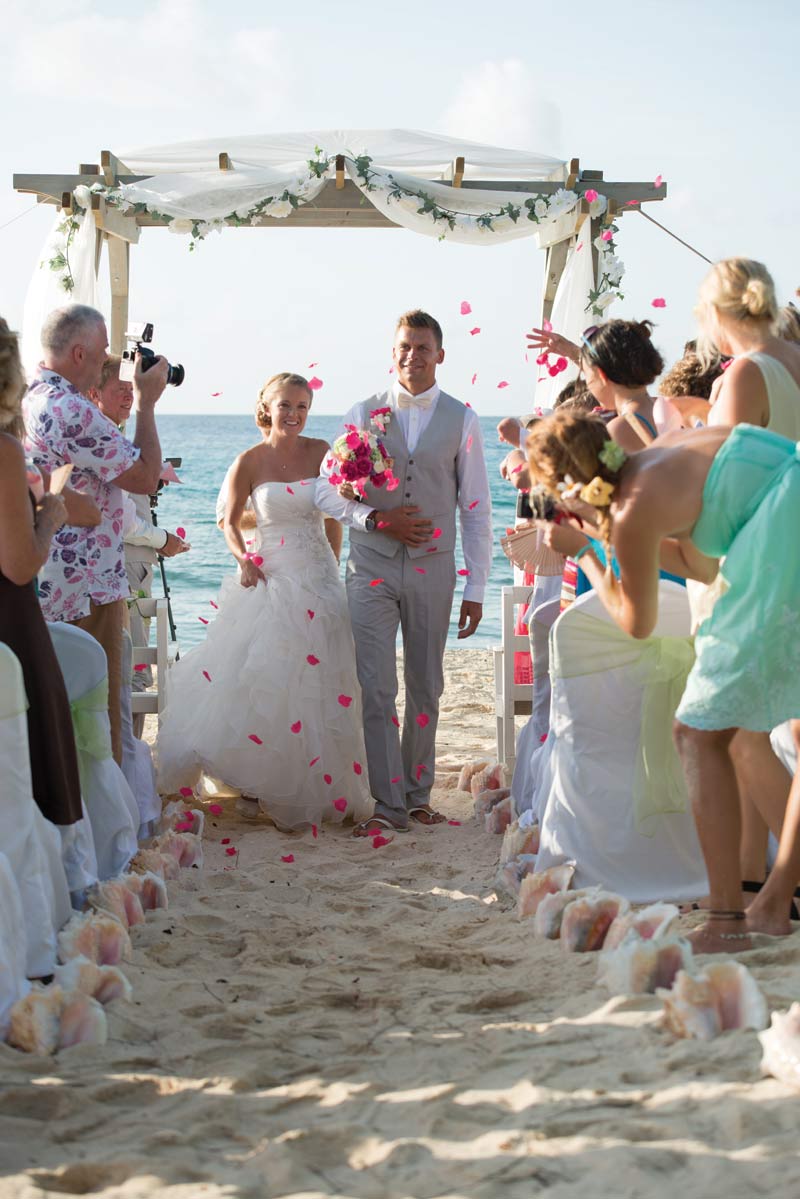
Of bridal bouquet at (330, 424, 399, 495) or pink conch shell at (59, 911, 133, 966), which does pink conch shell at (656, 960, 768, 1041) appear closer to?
pink conch shell at (59, 911, 133, 966)

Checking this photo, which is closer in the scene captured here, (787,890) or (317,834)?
(787,890)

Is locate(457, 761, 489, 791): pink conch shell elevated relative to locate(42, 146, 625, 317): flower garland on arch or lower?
lower

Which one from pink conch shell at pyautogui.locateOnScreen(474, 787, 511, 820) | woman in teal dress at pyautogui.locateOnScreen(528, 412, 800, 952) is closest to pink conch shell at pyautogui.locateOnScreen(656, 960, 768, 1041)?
woman in teal dress at pyautogui.locateOnScreen(528, 412, 800, 952)

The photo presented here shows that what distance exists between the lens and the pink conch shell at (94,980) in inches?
125

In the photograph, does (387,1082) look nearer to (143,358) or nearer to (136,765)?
(136,765)

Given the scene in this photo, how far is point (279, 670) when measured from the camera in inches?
228

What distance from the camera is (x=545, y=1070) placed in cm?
279

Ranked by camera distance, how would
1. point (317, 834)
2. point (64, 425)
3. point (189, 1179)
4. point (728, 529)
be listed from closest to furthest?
point (189, 1179), point (728, 529), point (64, 425), point (317, 834)

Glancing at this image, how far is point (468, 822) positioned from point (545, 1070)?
9.78 feet

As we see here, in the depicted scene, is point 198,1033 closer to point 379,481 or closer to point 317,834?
point 317,834

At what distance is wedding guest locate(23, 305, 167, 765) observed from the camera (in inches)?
177

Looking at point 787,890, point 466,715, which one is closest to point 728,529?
point 787,890

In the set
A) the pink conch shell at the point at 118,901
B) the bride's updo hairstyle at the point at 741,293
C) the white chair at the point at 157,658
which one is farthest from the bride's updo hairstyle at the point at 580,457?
the white chair at the point at 157,658

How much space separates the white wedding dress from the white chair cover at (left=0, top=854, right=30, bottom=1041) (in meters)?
2.44
